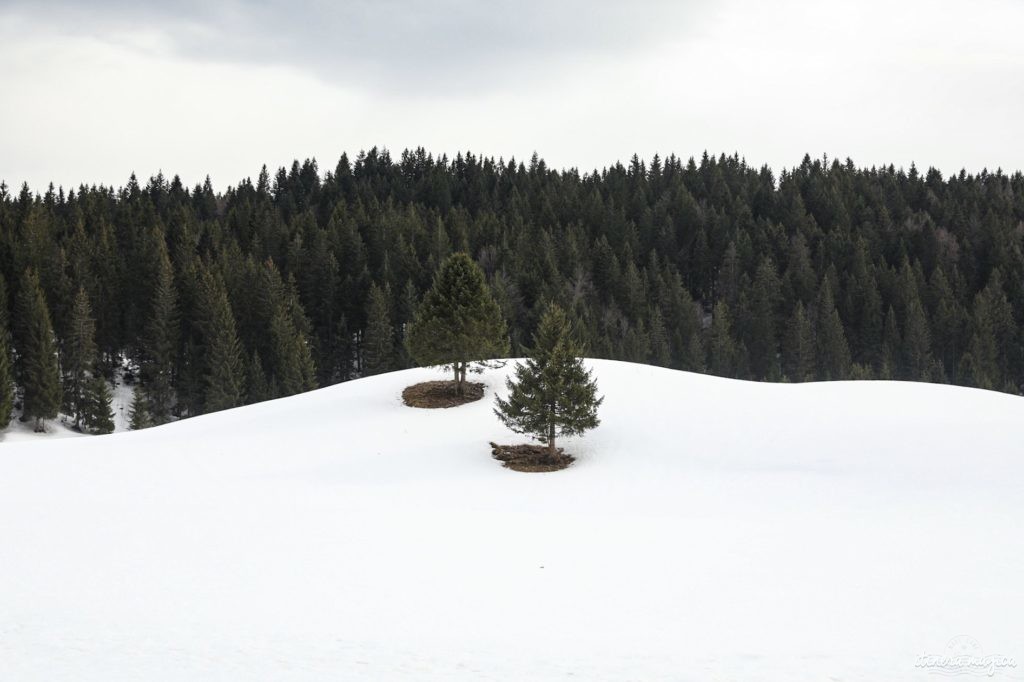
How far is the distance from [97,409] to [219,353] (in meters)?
10.3

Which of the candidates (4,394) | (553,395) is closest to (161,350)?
(4,394)

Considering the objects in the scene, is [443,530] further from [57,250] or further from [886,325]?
[886,325]

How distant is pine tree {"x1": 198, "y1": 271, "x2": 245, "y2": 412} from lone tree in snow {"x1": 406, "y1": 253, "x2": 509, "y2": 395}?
31180mm

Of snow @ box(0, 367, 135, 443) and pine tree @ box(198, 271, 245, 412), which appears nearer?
snow @ box(0, 367, 135, 443)

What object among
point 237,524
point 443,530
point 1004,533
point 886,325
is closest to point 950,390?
point 1004,533

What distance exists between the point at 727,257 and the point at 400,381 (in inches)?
3141

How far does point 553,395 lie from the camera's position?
2636 centimetres

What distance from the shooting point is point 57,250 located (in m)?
72.9

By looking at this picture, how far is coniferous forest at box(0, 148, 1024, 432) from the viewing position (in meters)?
64.0

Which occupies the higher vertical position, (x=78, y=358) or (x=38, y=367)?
(x=78, y=358)

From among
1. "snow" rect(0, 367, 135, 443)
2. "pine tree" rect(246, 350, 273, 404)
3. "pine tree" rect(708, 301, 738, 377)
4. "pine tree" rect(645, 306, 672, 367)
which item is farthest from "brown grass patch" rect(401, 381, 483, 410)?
"pine tree" rect(708, 301, 738, 377)

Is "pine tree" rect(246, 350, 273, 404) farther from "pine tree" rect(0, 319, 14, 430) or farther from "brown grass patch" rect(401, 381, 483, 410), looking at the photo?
"brown grass patch" rect(401, 381, 483, 410)

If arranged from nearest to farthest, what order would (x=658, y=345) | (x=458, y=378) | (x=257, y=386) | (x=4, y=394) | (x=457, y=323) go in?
(x=457, y=323), (x=458, y=378), (x=4, y=394), (x=257, y=386), (x=658, y=345)

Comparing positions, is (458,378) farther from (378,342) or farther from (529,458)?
(378,342)
